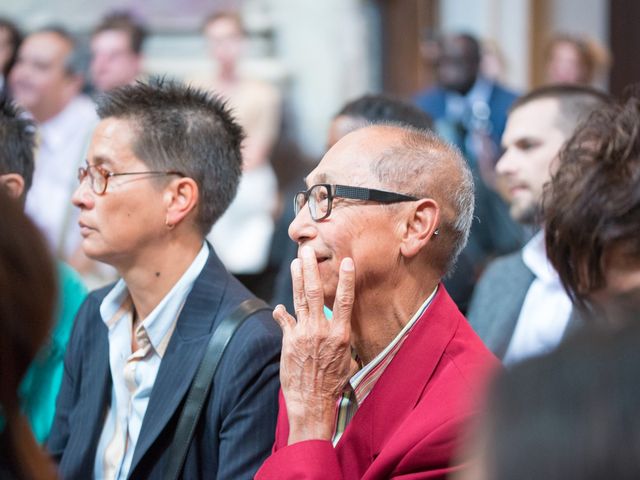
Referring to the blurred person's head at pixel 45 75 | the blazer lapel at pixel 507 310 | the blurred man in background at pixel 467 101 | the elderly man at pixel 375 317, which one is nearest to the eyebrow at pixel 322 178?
the elderly man at pixel 375 317

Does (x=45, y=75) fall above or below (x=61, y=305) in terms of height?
above

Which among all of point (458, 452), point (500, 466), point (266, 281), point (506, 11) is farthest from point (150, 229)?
point (506, 11)

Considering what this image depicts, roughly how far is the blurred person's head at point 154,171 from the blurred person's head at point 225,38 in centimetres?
436

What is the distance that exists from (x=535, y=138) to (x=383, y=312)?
1.84 metres

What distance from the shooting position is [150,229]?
289 centimetres

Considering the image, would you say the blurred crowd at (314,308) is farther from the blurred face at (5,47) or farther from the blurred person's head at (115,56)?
the blurred person's head at (115,56)

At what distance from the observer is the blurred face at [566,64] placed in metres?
7.61

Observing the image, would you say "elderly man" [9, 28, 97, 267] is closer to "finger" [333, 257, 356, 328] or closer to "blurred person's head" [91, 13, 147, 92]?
"blurred person's head" [91, 13, 147, 92]

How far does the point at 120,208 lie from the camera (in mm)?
2900

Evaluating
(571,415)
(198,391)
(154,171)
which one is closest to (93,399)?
(198,391)

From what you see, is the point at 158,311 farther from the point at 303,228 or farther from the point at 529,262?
the point at 529,262

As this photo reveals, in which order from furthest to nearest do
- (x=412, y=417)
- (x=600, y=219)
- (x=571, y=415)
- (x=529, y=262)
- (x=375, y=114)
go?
(x=375, y=114), (x=529, y=262), (x=412, y=417), (x=600, y=219), (x=571, y=415)

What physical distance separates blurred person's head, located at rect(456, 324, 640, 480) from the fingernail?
1.36m

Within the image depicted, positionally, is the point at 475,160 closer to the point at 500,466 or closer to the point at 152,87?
the point at 152,87
